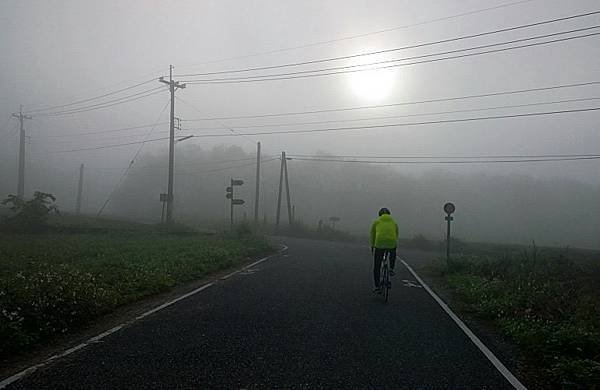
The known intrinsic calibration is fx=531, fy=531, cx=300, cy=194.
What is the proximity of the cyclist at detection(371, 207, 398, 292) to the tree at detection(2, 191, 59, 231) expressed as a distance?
26777 millimetres

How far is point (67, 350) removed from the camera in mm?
6484

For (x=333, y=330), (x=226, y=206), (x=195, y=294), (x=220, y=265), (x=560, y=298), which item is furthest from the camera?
(x=226, y=206)

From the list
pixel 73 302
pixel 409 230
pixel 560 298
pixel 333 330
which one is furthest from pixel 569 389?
pixel 409 230

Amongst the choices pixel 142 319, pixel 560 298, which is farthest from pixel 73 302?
pixel 560 298

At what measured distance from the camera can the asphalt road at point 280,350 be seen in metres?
5.41

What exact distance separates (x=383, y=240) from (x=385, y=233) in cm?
18

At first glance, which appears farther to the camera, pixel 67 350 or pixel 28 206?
pixel 28 206

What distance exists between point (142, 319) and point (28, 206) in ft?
94.1

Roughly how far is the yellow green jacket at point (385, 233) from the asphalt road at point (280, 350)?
136cm

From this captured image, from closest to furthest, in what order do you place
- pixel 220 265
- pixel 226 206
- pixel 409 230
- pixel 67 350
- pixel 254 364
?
pixel 254 364 → pixel 67 350 → pixel 220 265 → pixel 409 230 → pixel 226 206

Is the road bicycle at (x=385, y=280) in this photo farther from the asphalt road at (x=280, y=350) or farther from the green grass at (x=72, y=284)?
the green grass at (x=72, y=284)

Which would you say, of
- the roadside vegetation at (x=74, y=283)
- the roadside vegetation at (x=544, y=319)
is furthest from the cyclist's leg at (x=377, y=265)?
the roadside vegetation at (x=74, y=283)

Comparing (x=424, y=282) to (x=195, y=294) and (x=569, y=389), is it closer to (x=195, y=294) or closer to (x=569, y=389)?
(x=195, y=294)

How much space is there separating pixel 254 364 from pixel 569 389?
3.34 metres
